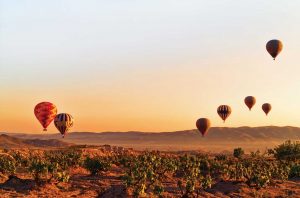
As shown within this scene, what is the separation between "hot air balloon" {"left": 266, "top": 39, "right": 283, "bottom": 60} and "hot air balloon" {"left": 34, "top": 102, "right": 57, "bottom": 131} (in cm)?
3137

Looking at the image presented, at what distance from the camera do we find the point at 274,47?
2579 inches

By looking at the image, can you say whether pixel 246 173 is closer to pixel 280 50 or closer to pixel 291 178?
pixel 291 178

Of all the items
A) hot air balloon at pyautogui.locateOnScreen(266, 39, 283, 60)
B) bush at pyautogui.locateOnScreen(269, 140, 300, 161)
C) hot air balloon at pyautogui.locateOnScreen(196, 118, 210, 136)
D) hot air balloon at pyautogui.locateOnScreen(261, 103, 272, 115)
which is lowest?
bush at pyautogui.locateOnScreen(269, 140, 300, 161)

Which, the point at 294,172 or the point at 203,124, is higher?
the point at 203,124

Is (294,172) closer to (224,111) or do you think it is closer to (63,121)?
(63,121)

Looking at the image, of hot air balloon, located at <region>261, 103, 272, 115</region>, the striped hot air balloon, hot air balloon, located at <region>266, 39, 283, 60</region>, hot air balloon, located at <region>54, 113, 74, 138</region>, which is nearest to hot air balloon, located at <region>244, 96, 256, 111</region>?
hot air balloon, located at <region>261, 103, 272, 115</region>

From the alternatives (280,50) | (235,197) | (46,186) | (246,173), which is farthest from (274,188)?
(280,50)

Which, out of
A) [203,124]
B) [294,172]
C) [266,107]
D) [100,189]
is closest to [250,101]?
[266,107]

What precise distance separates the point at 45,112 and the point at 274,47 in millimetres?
33134

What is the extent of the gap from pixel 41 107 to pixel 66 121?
4002mm

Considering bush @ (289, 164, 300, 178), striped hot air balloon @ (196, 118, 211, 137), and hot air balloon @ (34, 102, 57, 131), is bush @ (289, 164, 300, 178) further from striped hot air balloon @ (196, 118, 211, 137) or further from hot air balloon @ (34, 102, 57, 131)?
hot air balloon @ (34, 102, 57, 131)

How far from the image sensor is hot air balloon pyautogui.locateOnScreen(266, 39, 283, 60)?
215 ft

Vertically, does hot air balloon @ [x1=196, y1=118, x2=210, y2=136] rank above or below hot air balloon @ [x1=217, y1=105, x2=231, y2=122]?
below

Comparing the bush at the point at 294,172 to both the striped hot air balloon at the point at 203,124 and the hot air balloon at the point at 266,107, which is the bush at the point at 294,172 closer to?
the striped hot air balloon at the point at 203,124
